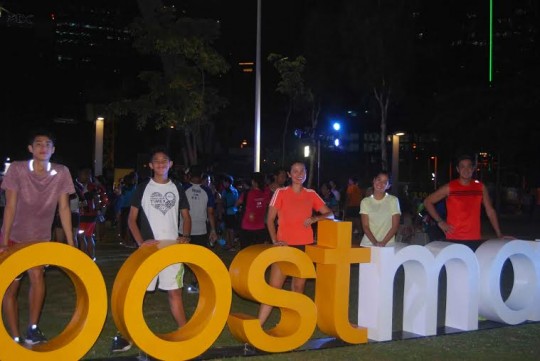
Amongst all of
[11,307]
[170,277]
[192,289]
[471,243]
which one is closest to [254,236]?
[192,289]

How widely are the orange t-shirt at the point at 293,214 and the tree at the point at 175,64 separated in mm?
20947

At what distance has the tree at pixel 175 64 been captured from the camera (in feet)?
90.2

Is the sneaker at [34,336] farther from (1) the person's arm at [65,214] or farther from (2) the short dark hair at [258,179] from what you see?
(2) the short dark hair at [258,179]

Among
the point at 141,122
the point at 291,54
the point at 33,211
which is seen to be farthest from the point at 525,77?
the point at 291,54

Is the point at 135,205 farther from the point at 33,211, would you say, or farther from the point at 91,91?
the point at 91,91

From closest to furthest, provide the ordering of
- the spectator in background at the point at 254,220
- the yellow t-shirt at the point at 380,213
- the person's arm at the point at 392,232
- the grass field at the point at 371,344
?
the grass field at the point at 371,344
the person's arm at the point at 392,232
the yellow t-shirt at the point at 380,213
the spectator in background at the point at 254,220

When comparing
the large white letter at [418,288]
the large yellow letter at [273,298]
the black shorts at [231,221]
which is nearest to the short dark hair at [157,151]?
the large yellow letter at [273,298]

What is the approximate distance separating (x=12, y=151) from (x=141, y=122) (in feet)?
41.0

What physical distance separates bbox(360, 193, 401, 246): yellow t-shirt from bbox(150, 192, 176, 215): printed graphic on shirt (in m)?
2.53

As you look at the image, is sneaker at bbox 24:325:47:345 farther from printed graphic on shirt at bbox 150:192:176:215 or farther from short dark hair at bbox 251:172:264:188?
short dark hair at bbox 251:172:264:188

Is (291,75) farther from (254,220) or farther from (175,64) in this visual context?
(254,220)

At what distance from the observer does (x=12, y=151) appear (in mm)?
37562

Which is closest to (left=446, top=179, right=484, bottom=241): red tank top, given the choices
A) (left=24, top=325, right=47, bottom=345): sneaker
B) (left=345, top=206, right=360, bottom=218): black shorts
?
(left=24, top=325, right=47, bottom=345): sneaker

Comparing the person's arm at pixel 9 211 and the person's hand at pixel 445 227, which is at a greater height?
the person's arm at pixel 9 211
